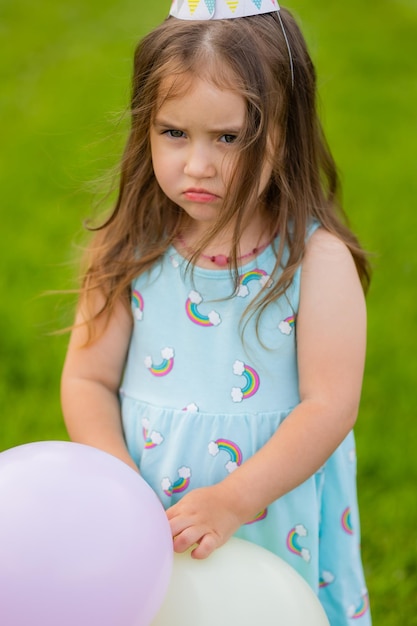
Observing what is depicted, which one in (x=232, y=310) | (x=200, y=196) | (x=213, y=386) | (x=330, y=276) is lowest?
(x=213, y=386)

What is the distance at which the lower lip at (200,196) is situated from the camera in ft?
5.87

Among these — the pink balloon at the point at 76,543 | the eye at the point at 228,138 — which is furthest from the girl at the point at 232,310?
the pink balloon at the point at 76,543

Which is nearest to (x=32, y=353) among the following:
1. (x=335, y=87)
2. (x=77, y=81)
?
(x=77, y=81)

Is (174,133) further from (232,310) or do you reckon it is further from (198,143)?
(232,310)

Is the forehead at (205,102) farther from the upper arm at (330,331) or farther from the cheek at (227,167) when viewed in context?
the upper arm at (330,331)

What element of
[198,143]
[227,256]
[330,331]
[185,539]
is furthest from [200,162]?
[185,539]

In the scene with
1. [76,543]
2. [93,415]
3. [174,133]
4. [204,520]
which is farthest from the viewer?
[93,415]

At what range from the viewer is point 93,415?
2027 millimetres

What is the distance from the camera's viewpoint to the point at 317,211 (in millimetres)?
1990

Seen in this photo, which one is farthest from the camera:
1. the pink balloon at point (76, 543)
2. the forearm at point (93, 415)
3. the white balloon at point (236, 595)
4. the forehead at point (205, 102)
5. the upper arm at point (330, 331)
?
the forearm at point (93, 415)

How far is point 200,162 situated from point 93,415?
59cm

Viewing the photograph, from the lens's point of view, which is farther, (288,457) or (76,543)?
(288,457)

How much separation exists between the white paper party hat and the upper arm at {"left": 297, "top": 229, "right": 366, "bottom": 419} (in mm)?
455

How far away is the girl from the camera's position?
5.80 ft
